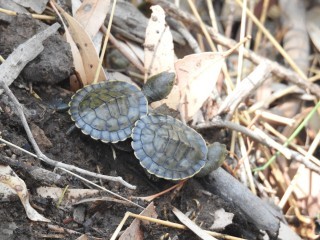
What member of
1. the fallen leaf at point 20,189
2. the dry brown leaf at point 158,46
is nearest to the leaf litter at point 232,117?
the dry brown leaf at point 158,46

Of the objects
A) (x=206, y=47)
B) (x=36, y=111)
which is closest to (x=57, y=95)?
(x=36, y=111)

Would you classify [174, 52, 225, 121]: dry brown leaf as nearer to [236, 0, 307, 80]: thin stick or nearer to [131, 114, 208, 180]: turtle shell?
[131, 114, 208, 180]: turtle shell

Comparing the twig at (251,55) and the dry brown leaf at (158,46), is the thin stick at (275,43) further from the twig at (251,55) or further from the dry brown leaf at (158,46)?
the dry brown leaf at (158,46)

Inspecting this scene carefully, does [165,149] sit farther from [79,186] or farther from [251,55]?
[251,55]

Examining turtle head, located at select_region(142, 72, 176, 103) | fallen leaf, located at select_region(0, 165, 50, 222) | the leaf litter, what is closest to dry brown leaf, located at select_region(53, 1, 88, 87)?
the leaf litter

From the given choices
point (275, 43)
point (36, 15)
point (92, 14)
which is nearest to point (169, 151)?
point (92, 14)

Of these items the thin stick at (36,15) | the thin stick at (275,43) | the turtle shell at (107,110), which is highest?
the thin stick at (36,15)
